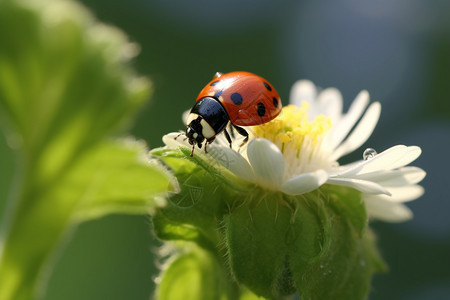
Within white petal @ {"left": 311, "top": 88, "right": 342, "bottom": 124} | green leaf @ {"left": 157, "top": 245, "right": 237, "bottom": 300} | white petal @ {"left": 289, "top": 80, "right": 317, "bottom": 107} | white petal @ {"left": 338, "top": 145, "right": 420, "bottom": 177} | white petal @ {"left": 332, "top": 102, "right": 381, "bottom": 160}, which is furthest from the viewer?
white petal @ {"left": 289, "top": 80, "right": 317, "bottom": 107}

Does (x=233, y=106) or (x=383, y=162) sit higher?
(x=233, y=106)

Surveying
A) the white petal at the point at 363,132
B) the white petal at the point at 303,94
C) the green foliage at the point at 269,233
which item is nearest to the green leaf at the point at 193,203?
the green foliage at the point at 269,233

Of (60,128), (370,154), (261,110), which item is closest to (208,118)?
(261,110)

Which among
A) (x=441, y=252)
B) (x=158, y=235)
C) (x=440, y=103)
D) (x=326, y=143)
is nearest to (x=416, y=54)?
(x=440, y=103)

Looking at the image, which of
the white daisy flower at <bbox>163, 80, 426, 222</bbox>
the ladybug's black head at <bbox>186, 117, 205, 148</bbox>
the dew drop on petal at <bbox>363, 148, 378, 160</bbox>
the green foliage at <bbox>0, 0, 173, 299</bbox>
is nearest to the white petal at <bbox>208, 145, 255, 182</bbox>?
the white daisy flower at <bbox>163, 80, 426, 222</bbox>

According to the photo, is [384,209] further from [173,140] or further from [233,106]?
[173,140]

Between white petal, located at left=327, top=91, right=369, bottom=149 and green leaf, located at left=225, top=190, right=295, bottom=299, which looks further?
white petal, located at left=327, top=91, right=369, bottom=149

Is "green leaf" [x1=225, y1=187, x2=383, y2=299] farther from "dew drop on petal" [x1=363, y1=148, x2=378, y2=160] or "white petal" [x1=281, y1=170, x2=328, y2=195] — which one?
"dew drop on petal" [x1=363, y1=148, x2=378, y2=160]

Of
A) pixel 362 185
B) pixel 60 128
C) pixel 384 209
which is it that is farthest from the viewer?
pixel 384 209
